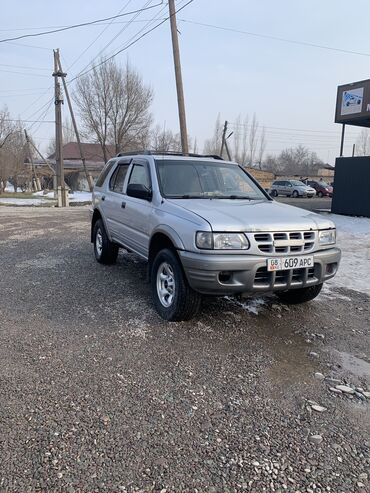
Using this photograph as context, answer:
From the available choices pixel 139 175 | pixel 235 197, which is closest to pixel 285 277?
pixel 235 197

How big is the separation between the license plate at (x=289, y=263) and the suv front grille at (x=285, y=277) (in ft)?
0.17

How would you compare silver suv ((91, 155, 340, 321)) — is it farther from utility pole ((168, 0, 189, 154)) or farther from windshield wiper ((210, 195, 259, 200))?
utility pole ((168, 0, 189, 154))

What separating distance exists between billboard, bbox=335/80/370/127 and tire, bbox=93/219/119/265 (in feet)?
41.5

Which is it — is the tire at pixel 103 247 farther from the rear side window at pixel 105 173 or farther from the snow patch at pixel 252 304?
the snow patch at pixel 252 304

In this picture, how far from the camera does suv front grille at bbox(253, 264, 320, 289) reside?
3.88 metres

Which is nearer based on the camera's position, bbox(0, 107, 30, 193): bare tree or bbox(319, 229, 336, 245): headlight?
bbox(319, 229, 336, 245): headlight

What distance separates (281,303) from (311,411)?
2.37 m

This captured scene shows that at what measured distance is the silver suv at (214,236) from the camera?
3814 millimetres

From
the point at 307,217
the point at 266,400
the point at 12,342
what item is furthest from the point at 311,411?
the point at 12,342

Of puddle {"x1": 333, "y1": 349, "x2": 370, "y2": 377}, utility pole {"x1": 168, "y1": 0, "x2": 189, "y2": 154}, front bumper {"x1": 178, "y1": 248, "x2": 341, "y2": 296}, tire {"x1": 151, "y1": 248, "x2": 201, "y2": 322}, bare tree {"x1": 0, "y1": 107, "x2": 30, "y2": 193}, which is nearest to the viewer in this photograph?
puddle {"x1": 333, "y1": 349, "x2": 370, "y2": 377}

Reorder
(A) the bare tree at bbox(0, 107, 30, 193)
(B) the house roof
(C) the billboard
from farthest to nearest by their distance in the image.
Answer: (B) the house roof → (A) the bare tree at bbox(0, 107, 30, 193) → (C) the billboard

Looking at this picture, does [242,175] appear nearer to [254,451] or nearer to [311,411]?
[311,411]

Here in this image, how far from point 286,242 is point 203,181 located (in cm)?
166

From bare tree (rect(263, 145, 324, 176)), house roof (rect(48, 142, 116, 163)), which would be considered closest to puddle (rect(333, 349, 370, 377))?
house roof (rect(48, 142, 116, 163))
